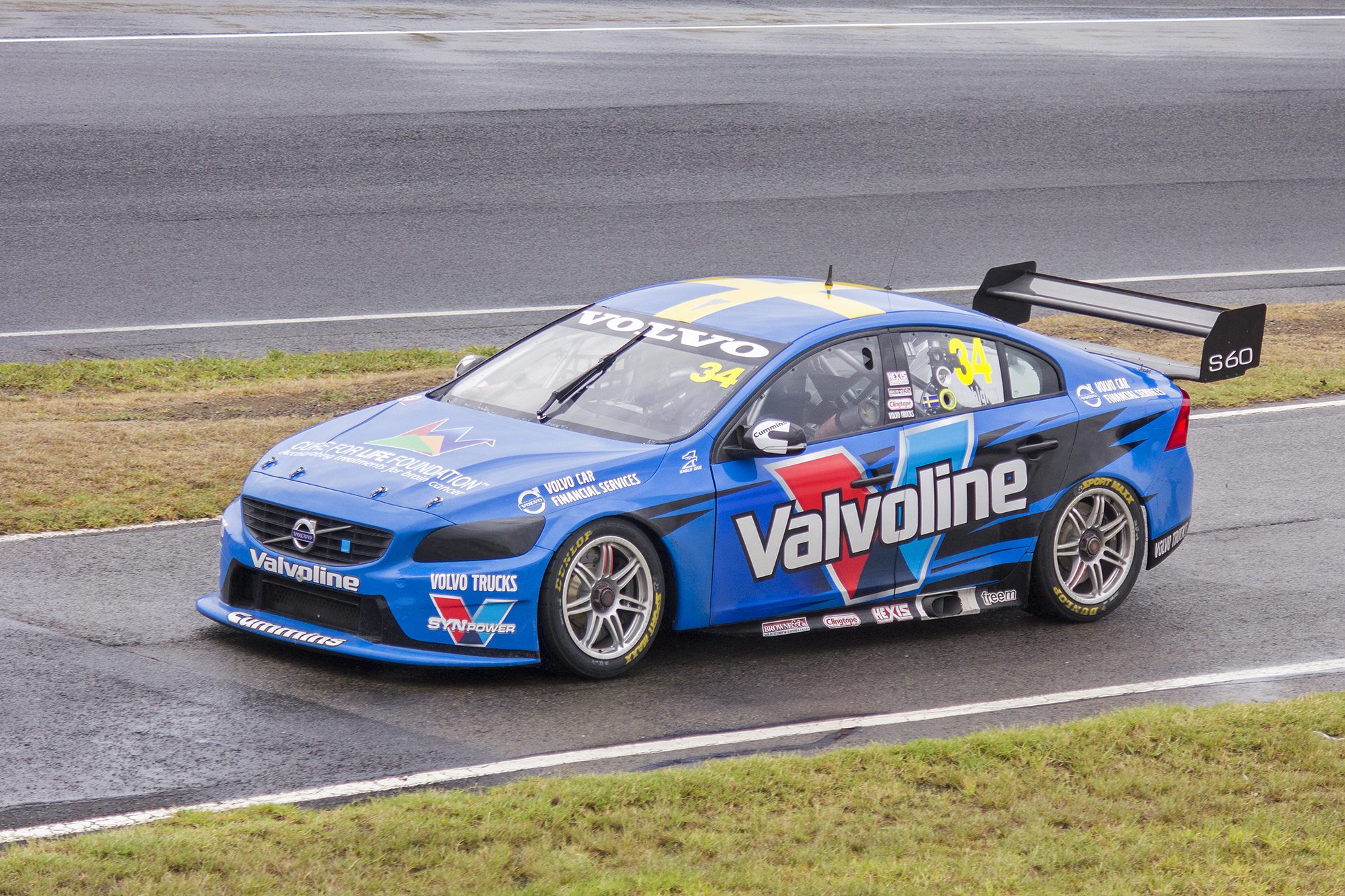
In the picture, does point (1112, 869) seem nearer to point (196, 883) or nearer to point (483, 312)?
point (196, 883)

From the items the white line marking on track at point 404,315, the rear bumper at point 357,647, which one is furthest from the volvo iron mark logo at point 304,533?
the white line marking on track at point 404,315

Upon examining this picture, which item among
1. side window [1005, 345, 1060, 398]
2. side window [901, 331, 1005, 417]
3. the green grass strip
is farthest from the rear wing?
the green grass strip

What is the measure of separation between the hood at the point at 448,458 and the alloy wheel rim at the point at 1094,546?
227 cm

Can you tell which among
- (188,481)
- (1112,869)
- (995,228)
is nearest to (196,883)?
(1112,869)

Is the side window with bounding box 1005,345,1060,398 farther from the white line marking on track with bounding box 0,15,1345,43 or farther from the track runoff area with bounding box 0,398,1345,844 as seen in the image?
the white line marking on track with bounding box 0,15,1345,43

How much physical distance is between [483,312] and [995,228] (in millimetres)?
6039

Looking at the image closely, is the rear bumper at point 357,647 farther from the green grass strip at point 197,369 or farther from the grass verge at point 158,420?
the green grass strip at point 197,369

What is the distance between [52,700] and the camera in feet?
20.4

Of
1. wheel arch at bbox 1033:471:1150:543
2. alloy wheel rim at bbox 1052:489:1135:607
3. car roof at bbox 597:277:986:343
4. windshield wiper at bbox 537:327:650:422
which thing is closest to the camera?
windshield wiper at bbox 537:327:650:422

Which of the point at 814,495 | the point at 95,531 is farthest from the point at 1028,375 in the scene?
the point at 95,531

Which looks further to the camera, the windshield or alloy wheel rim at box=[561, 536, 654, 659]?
the windshield

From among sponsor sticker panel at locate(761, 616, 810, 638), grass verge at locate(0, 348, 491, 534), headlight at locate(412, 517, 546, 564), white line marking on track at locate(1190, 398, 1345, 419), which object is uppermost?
headlight at locate(412, 517, 546, 564)

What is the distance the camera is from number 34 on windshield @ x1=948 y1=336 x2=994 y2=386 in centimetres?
782

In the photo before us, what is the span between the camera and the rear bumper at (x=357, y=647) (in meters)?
6.50
